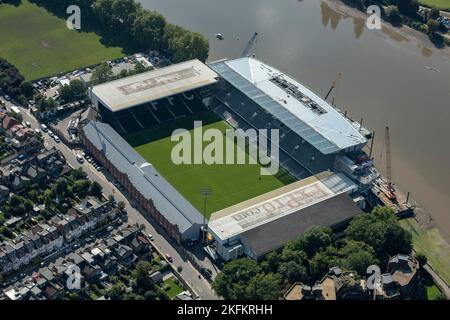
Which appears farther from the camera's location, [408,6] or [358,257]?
[408,6]

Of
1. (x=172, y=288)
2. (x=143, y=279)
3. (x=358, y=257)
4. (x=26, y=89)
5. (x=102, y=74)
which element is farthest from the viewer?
(x=102, y=74)

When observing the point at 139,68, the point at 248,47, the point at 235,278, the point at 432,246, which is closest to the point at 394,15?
the point at 248,47

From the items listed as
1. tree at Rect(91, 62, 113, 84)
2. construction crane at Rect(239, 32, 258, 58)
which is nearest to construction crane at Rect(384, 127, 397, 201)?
construction crane at Rect(239, 32, 258, 58)

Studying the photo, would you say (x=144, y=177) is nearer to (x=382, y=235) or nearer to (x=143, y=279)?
(x=143, y=279)

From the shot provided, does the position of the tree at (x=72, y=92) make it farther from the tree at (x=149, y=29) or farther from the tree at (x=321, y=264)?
the tree at (x=321, y=264)

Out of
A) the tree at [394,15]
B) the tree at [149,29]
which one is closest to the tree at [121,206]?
the tree at [149,29]

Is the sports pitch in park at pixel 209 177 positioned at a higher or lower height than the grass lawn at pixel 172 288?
higher
